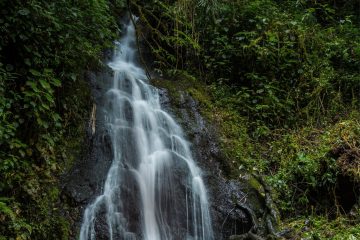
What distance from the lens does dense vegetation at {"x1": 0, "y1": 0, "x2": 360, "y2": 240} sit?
433 centimetres

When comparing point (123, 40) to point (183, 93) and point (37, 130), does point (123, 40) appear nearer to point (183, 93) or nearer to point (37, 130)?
point (183, 93)

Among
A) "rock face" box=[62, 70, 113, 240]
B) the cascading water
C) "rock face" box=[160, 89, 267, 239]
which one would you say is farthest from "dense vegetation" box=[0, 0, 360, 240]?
the cascading water

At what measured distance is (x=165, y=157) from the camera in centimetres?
575

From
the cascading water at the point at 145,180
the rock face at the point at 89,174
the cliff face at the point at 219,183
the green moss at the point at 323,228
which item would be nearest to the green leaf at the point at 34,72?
the rock face at the point at 89,174

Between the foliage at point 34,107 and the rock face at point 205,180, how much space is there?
0.86 ft

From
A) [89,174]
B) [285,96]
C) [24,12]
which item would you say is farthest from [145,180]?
[285,96]

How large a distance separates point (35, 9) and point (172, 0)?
5.22 m

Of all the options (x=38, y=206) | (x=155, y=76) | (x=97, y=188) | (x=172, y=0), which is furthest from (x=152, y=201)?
(x=172, y=0)

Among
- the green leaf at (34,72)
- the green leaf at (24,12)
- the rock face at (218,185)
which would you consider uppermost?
the green leaf at (24,12)

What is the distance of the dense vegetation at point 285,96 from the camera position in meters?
5.50

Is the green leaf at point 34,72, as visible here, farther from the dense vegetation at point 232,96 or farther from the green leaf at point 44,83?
the green leaf at point 44,83

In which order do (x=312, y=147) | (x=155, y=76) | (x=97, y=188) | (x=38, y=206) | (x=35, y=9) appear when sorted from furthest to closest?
(x=155, y=76), (x=312, y=147), (x=97, y=188), (x=35, y=9), (x=38, y=206)

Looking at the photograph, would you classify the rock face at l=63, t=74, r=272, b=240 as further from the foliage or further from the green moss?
the green moss

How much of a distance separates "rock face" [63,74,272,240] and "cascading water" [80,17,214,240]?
0.11 metres
